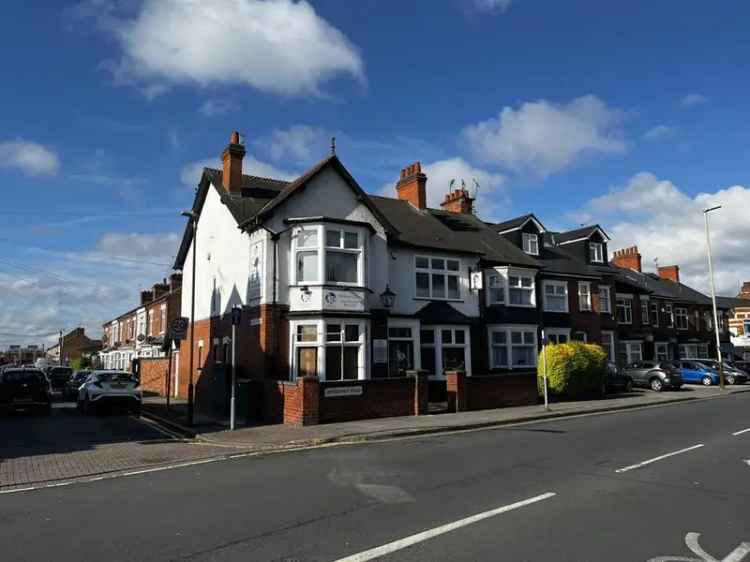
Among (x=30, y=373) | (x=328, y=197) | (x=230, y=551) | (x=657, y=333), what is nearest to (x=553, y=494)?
(x=230, y=551)

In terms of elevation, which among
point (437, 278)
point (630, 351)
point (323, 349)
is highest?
point (437, 278)

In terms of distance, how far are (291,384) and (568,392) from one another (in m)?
12.6

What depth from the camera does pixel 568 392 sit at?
23.8 metres

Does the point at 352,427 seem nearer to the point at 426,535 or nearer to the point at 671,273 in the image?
the point at 426,535

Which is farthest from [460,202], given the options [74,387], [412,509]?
[412,509]

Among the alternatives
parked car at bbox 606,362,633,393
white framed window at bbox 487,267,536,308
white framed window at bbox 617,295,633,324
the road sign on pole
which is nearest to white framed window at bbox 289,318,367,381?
the road sign on pole

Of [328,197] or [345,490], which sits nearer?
[345,490]

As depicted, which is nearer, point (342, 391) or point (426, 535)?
point (426, 535)

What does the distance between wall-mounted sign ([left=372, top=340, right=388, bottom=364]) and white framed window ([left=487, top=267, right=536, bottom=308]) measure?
7.63 metres

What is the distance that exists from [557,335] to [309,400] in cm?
1876

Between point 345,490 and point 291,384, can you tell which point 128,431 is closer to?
point 291,384

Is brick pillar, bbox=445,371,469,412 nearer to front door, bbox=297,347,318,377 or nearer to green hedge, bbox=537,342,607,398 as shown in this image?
green hedge, bbox=537,342,607,398

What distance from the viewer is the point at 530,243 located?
3281 cm

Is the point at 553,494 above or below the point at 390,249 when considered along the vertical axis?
below
